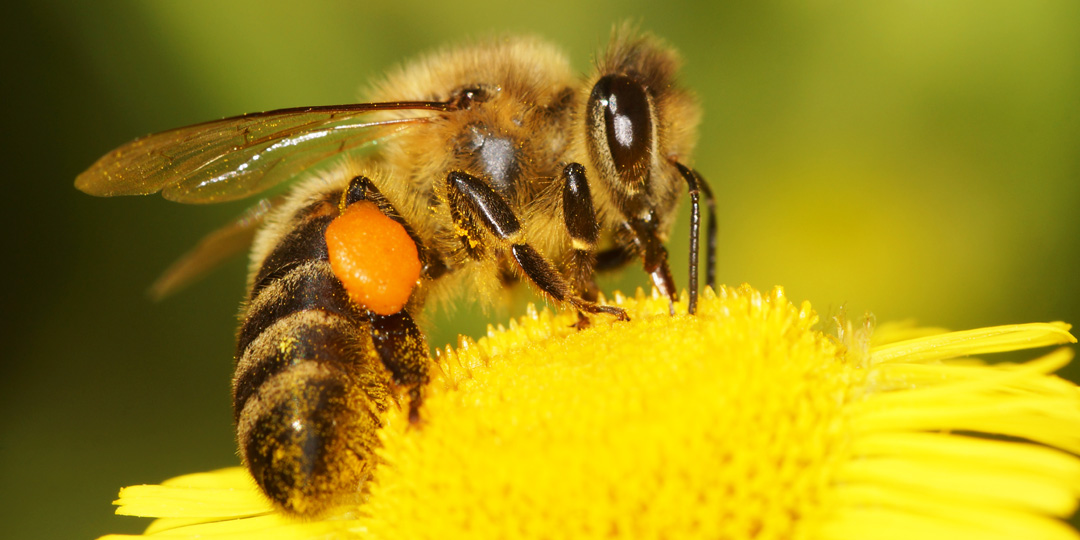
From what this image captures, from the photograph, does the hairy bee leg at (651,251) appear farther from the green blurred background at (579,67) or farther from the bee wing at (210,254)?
the green blurred background at (579,67)

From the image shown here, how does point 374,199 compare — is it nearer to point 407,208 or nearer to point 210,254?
point 407,208

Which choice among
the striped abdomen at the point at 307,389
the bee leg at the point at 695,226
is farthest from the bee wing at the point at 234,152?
the bee leg at the point at 695,226

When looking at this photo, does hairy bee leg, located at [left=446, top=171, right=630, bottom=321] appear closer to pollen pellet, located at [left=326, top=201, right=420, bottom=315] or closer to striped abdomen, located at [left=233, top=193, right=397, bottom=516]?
pollen pellet, located at [left=326, top=201, right=420, bottom=315]

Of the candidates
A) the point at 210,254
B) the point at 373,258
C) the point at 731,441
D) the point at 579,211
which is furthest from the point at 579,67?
the point at 731,441

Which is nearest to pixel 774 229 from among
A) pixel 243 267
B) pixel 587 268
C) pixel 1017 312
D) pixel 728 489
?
pixel 1017 312

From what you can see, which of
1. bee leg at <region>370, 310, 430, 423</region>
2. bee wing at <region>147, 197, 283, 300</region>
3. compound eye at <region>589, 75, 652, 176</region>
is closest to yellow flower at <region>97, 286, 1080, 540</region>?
bee leg at <region>370, 310, 430, 423</region>

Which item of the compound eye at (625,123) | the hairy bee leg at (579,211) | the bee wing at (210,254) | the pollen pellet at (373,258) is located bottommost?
the bee wing at (210,254)
